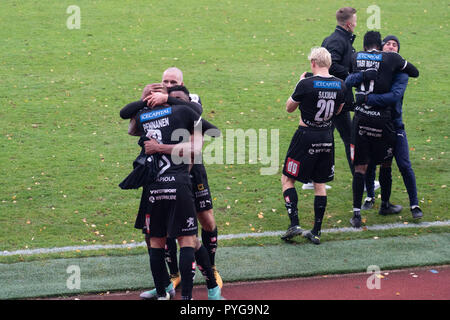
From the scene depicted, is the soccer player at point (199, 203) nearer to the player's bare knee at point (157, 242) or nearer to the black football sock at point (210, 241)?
the black football sock at point (210, 241)

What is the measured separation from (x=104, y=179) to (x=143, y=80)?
5552 mm

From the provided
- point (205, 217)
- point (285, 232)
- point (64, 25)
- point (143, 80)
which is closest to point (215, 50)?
point (143, 80)

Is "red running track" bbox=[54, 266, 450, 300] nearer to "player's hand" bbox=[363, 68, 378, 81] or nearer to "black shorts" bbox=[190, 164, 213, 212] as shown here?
"black shorts" bbox=[190, 164, 213, 212]

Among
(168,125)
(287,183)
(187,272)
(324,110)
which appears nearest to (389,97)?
(324,110)

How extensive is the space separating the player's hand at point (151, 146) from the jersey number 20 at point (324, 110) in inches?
92.7

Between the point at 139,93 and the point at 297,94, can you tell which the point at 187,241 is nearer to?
the point at 297,94

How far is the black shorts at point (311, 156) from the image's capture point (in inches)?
296

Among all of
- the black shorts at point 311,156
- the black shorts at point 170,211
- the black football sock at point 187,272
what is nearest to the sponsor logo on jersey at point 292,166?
the black shorts at point 311,156

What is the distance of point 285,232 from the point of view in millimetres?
8102

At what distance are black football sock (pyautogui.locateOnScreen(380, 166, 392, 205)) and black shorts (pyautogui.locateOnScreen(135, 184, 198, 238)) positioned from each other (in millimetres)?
3593

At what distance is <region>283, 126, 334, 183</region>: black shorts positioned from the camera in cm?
752

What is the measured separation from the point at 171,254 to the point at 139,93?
843 cm

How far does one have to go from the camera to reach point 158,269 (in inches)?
237

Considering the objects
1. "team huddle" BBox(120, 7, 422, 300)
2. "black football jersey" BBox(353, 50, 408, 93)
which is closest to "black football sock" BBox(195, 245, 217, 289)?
"team huddle" BBox(120, 7, 422, 300)
